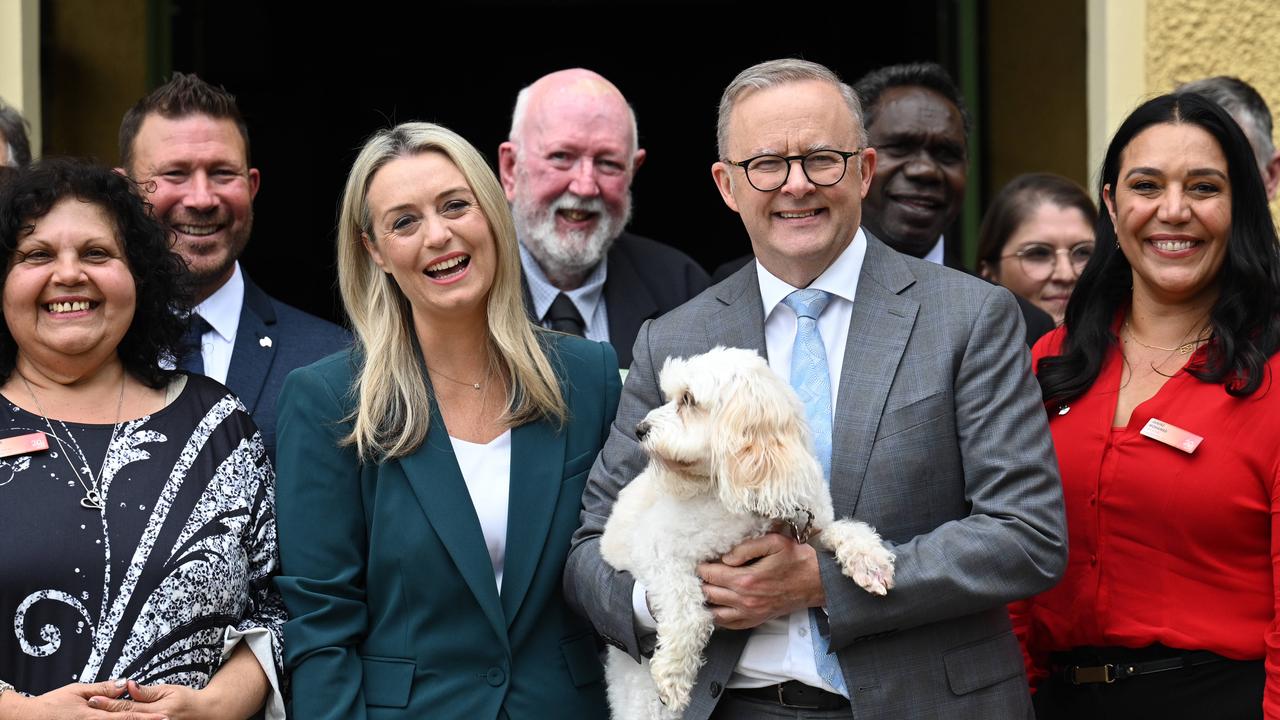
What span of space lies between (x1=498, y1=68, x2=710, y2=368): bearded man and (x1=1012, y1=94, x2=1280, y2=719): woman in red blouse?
1684mm

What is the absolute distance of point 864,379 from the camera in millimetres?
2869

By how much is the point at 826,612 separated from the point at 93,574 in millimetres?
1604

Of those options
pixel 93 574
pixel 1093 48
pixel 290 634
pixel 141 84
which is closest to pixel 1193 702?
pixel 290 634

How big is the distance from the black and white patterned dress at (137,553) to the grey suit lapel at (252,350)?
60 cm

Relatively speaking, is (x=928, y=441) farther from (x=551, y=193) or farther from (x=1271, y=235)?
(x=551, y=193)

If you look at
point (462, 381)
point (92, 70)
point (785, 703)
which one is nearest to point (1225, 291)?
point (785, 703)

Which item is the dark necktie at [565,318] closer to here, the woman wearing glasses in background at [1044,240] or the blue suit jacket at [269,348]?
the blue suit jacket at [269,348]

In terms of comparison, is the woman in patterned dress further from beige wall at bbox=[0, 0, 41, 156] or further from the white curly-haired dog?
beige wall at bbox=[0, 0, 41, 156]

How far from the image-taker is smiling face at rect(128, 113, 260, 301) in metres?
4.04

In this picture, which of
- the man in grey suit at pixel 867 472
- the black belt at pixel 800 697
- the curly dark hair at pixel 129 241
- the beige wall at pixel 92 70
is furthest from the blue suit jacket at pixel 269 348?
the beige wall at pixel 92 70

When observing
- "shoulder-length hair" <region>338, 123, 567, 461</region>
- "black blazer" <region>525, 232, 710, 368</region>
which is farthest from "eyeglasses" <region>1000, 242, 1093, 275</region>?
"shoulder-length hair" <region>338, 123, 567, 461</region>

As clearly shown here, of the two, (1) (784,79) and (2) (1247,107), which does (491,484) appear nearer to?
(1) (784,79)

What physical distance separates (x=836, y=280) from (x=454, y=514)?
1047 millimetres

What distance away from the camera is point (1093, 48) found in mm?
5105
